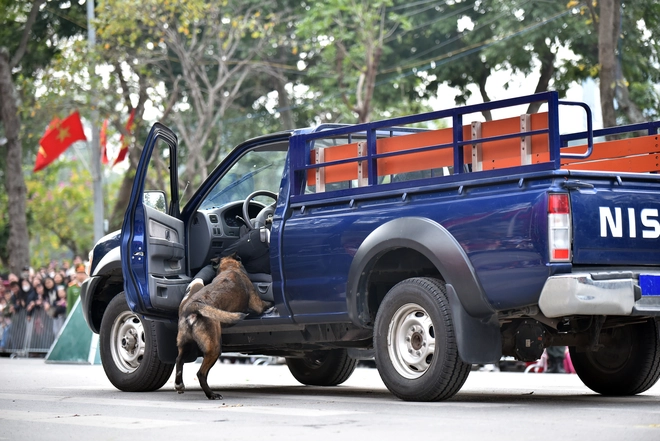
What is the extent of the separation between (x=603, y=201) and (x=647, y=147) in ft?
5.28

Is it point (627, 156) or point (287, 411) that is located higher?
point (627, 156)

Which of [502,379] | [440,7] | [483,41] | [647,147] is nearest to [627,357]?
[647,147]

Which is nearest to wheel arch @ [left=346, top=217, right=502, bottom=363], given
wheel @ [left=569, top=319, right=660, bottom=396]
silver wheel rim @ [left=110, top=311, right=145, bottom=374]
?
wheel @ [left=569, top=319, right=660, bottom=396]

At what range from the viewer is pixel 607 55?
1583 centimetres

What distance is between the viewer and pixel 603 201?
26.1 ft

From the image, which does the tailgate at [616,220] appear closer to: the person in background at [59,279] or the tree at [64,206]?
the person in background at [59,279]

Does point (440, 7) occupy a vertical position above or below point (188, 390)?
above

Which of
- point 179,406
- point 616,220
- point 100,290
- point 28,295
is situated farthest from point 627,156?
point 28,295

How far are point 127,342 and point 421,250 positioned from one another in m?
3.57

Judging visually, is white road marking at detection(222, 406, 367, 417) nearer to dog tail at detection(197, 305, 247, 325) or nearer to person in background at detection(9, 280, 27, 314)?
dog tail at detection(197, 305, 247, 325)

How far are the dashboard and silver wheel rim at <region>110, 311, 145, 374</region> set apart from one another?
0.74 meters

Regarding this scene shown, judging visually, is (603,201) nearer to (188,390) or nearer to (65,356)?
(188,390)

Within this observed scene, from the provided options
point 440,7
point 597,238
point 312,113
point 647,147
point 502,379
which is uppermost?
point 440,7

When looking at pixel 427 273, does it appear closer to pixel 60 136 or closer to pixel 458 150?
pixel 458 150
